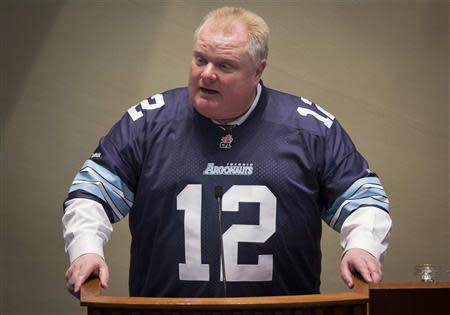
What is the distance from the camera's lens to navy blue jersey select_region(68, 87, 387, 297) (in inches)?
116

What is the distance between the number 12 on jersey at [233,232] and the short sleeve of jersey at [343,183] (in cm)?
19

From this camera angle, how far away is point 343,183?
3.02m

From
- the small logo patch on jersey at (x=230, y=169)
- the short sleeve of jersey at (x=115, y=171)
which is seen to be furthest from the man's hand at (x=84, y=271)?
the small logo patch on jersey at (x=230, y=169)

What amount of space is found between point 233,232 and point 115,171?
40 cm

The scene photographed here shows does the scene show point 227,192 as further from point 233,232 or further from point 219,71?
point 219,71

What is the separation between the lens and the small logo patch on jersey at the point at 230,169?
9.87ft

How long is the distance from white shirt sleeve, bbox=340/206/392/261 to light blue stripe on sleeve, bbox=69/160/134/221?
2.19 ft

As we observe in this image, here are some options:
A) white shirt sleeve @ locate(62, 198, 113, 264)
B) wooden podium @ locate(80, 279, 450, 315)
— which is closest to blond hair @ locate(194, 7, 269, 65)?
white shirt sleeve @ locate(62, 198, 113, 264)

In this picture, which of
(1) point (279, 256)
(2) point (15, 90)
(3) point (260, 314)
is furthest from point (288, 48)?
(3) point (260, 314)

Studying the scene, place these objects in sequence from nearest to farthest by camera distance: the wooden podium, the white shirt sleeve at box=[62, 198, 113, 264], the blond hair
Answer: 1. the wooden podium
2. the white shirt sleeve at box=[62, 198, 113, 264]
3. the blond hair

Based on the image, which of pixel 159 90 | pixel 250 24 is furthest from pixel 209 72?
pixel 159 90

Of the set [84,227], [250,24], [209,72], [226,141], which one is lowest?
[84,227]

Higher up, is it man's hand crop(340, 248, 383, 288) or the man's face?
the man's face

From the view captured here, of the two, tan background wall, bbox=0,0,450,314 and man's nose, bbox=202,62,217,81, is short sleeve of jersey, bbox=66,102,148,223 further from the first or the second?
tan background wall, bbox=0,0,450,314
